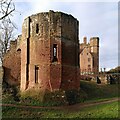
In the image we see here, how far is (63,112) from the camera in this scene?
19.4m

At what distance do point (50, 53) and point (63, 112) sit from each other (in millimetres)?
6516

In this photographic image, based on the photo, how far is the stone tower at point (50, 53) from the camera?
78.8 ft

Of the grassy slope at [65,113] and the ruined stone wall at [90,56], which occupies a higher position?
the ruined stone wall at [90,56]

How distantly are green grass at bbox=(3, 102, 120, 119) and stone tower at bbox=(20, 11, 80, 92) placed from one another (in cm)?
420

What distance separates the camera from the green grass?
1755cm

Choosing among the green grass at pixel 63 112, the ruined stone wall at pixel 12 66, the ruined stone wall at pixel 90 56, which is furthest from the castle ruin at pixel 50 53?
the ruined stone wall at pixel 90 56

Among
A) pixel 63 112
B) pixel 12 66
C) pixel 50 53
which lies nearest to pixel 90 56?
pixel 12 66

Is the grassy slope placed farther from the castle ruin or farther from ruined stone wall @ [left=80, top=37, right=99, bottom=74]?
ruined stone wall @ [left=80, top=37, right=99, bottom=74]

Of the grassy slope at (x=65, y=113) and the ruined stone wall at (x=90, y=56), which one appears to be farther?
the ruined stone wall at (x=90, y=56)

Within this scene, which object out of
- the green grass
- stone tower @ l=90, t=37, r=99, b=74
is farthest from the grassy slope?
stone tower @ l=90, t=37, r=99, b=74

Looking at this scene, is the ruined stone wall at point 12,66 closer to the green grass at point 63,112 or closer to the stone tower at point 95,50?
the green grass at point 63,112

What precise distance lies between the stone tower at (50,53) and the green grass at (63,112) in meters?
4.20

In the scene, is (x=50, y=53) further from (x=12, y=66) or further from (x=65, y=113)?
(x=65, y=113)

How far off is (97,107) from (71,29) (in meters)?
8.65
